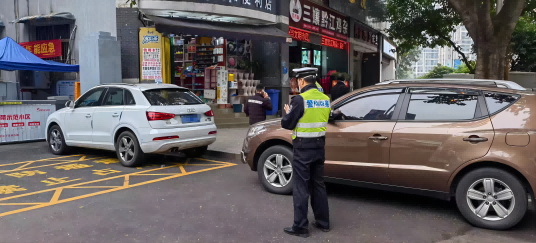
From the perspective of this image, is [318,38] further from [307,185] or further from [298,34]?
[307,185]

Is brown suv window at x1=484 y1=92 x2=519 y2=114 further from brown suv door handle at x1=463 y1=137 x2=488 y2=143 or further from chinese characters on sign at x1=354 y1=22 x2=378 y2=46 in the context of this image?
chinese characters on sign at x1=354 y1=22 x2=378 y2=46

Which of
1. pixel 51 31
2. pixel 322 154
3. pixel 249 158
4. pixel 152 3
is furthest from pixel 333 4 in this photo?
pixel 322 154

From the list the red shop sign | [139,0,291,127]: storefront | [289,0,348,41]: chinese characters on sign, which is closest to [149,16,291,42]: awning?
[139,0,291,127]: storefront

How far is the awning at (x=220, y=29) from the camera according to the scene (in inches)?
478

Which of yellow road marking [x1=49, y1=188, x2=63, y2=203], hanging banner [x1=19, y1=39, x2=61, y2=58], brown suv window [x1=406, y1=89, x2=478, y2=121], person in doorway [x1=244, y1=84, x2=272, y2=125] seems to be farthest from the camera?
hanging banner [x1=19, y1=39, x2=61, y2=58]

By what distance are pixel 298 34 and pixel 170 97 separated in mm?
10355

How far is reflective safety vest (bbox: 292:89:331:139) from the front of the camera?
13.8 ft

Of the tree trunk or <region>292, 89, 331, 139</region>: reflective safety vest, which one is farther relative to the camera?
the tree trunk

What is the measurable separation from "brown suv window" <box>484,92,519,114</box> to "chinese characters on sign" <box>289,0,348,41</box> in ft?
41.8

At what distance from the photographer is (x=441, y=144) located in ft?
15.1

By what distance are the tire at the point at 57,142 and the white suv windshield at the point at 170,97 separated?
9.14 feet

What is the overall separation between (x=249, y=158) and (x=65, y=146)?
5.14 m

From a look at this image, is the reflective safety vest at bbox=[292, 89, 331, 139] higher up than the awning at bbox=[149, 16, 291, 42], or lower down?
lower down

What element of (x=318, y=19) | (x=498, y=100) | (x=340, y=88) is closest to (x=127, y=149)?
(x=340, y=88)
